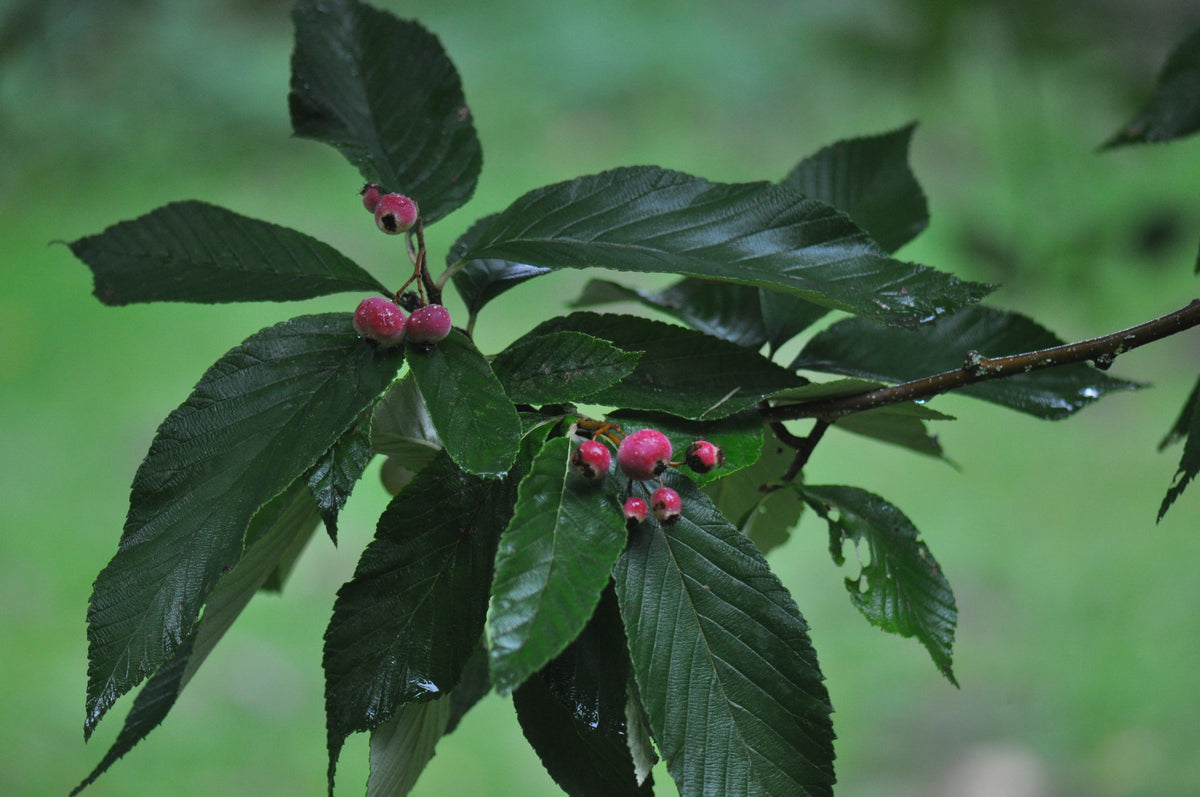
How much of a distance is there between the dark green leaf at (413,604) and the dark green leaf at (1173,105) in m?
0.38

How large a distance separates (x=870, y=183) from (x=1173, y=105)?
18cm

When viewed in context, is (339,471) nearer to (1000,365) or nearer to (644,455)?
(644,455)

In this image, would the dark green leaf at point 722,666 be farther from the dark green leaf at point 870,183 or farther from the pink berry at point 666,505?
the dark green leaf at point 870,183

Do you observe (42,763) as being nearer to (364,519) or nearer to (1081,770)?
(364,519)

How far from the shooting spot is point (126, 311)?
2.02 meters

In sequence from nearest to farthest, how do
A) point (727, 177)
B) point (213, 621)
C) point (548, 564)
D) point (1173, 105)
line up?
point (548, 564) < point (213, 621) < point (1173, 105) < point (727, 177)

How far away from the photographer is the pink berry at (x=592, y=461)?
264 mm

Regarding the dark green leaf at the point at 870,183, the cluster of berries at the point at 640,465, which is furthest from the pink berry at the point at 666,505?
the dark green leaf at the point at 870,183

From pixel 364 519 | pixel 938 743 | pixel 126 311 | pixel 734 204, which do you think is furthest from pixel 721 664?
pixel 126 311

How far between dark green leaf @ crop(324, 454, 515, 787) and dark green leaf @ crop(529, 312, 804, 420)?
5 centimetres

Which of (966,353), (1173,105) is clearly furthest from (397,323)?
(1173,105)

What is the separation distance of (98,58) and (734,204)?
2.69 meters

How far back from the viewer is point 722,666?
269mm

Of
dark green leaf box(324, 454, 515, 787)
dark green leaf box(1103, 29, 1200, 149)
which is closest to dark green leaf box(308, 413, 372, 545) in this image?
dark green leaf box(324, 454, 515, 787)
